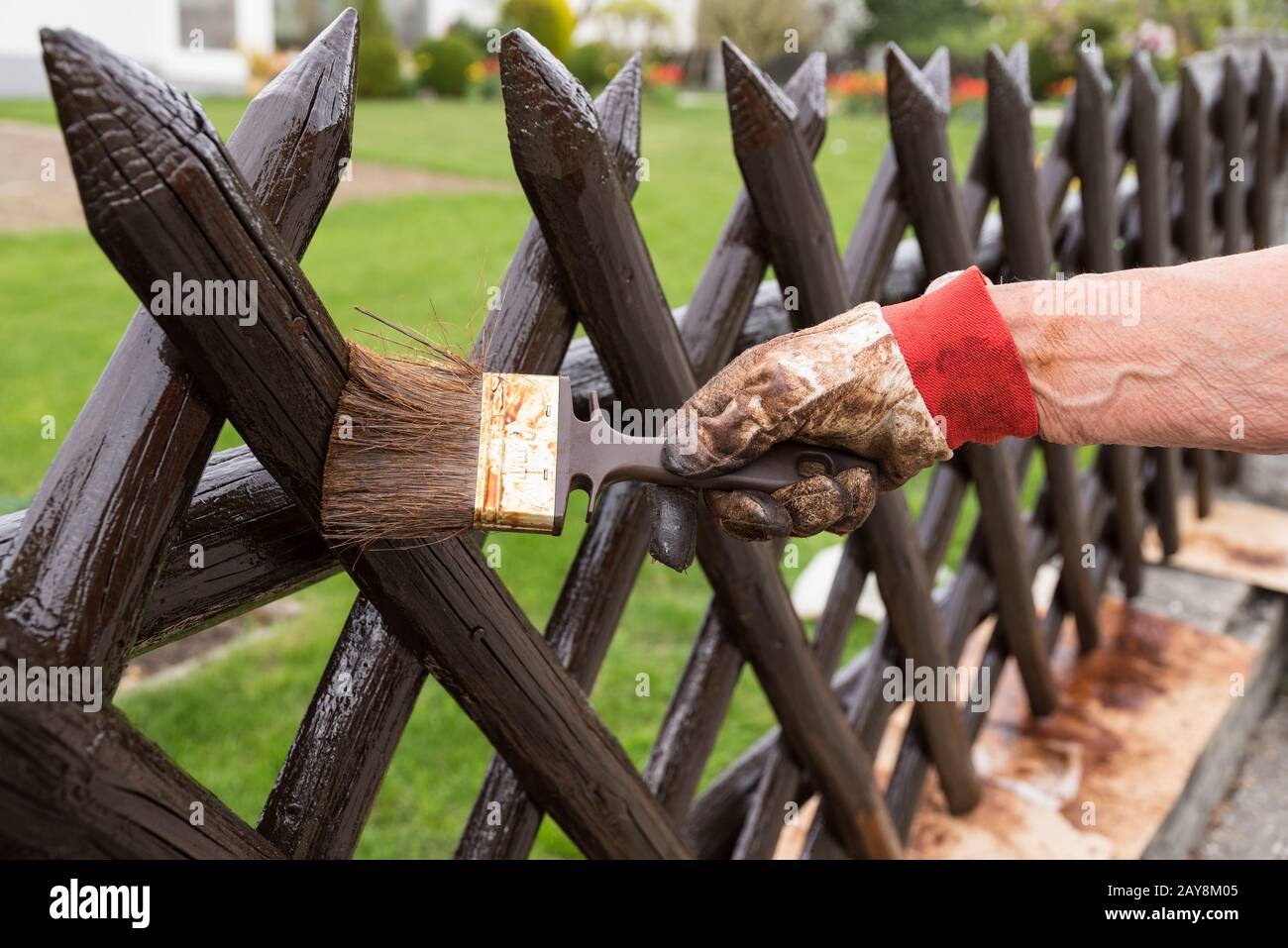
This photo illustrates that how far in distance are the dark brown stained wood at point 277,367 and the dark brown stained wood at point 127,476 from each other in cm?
4

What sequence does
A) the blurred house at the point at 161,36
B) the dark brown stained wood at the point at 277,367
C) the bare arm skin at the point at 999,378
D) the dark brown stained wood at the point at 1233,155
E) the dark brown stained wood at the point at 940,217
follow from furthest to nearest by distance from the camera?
the blurred house at the point at 161,36 → the dark brown stained wood at the point at 1233,155 → the dark brown stained wood at the point at 940,217 → the bare arm skin at the point at 999,378 → the dark brown stained wood at the point at 277,367

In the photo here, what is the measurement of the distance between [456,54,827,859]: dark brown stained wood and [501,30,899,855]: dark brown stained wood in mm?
119

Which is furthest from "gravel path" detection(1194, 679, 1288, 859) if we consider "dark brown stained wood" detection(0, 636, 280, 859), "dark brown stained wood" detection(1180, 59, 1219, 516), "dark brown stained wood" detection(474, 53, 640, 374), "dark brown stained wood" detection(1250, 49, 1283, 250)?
"dark brown stained wood" detection(0, 636, 280, 859)

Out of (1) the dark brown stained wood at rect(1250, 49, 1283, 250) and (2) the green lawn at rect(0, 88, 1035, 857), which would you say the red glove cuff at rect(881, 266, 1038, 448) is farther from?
(1) the dark brown stained wood at rect(1250, 49, 1283, 250)

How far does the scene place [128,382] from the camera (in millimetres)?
1016

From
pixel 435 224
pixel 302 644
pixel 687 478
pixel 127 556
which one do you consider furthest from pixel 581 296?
pixel 435 224

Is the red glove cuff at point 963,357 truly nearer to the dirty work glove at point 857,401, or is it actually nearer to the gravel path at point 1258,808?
the dirty work glove at point 857,401

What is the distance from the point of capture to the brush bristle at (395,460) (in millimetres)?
1136

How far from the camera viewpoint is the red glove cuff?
51.1 inches

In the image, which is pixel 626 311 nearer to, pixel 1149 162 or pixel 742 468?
pixel 742 468

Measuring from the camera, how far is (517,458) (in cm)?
117

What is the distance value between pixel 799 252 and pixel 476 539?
2.43ft

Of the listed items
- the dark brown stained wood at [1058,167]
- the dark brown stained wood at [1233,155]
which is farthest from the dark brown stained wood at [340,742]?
the dark brown stained wood at [1233,155]
